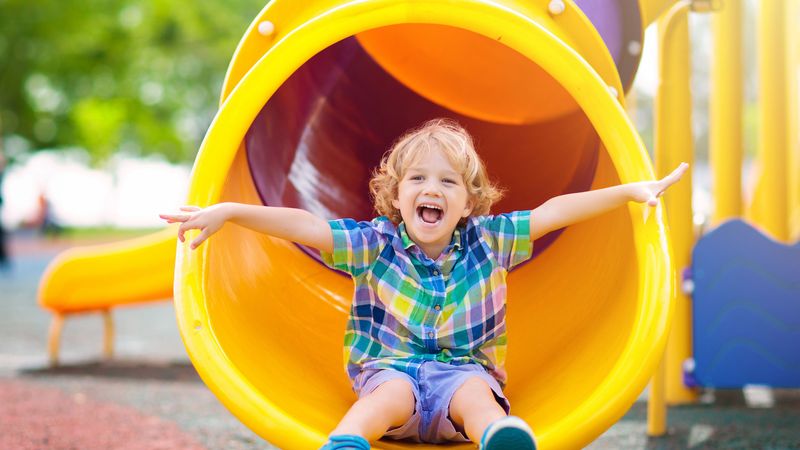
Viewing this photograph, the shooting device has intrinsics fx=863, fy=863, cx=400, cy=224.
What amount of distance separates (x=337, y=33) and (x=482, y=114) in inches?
47.6

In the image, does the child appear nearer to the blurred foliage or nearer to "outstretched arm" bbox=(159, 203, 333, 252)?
"outstretched arm" bbox=(159, 203, 333, 252)

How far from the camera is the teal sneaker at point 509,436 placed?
1483 millimetres

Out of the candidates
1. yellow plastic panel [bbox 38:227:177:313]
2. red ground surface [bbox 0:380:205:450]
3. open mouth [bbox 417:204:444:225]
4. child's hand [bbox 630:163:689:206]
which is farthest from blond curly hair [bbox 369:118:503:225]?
yellow plastic panel [bbox 38:227:177:313]

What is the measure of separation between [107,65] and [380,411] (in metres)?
19.1

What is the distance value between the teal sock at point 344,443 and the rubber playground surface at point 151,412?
0.69 m

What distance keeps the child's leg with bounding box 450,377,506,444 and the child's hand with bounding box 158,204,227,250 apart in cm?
61

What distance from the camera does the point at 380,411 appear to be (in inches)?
67.2

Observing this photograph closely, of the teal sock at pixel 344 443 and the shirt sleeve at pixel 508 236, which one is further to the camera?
the shirt sleeve at pixel 508 236

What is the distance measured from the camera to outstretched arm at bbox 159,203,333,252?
1746 mm

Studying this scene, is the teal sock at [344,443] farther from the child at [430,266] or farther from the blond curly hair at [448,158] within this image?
Answer: the blond curly hair at [448,158]

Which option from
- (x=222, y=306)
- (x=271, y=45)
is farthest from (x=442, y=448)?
(x=271, y=45)

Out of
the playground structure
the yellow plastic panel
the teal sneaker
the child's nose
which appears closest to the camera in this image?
the teal sneaker

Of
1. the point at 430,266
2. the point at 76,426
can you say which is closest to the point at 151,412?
the point at 76,426

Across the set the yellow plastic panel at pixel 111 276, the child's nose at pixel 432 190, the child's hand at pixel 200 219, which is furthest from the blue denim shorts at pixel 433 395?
the yellow plastic panel at pixel 111 276
